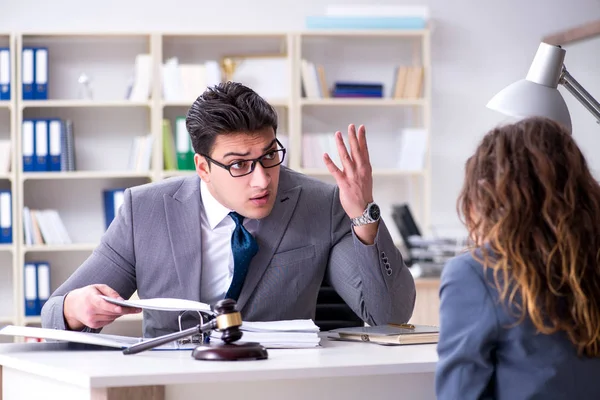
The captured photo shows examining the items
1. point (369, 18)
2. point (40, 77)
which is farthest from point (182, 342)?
point (369, 18)

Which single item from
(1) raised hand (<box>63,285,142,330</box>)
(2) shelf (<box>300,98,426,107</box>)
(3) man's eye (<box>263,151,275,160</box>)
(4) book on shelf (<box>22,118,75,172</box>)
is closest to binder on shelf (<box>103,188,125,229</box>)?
(4) book on shelf (<box>22,118,75,172</box>)

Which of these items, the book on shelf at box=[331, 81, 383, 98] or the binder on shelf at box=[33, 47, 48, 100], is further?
the book on shelf at box=[331, 81, 383, 98]

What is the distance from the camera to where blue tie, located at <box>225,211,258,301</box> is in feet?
6.50

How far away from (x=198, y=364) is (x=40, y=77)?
337cm

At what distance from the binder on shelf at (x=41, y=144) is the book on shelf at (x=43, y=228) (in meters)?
0.24

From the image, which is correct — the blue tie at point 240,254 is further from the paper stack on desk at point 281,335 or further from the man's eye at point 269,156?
the paper stack on desk at point 281,335

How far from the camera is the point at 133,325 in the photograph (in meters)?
4.52

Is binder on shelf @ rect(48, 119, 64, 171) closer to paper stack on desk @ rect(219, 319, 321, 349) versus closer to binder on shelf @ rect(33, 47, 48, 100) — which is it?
binder on shelf @ rect(33, 47, 48, 100)

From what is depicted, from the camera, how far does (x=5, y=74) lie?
14.5ft

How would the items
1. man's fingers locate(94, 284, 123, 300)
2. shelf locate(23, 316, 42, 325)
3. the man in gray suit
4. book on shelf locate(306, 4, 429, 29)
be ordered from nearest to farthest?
man's fingers locate(94, 284, 123, 300), the man in gray suit, shelf locate(23, 316, 42, 325), book on shelf locate(306, 4, 429, 29)

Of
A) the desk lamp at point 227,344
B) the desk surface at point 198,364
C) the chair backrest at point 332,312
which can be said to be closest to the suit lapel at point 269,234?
the chair backrest at point 332,312

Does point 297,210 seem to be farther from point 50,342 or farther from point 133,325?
point 133,325

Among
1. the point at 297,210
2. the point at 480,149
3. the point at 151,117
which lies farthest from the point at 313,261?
the point at 151,117

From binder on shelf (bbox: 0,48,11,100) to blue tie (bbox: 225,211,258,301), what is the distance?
2817 millimetres
